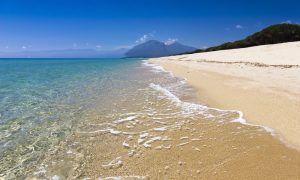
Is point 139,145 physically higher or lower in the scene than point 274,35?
lower

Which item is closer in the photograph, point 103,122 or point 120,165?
point 120,165

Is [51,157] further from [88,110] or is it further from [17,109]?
[17,109]

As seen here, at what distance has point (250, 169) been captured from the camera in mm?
4309

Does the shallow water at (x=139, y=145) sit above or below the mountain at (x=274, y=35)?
below

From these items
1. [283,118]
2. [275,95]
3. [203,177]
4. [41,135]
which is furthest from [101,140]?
[275,95]

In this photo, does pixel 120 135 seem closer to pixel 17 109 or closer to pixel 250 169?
pixel 250 169

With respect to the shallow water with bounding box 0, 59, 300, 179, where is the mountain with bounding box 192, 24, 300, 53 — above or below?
above

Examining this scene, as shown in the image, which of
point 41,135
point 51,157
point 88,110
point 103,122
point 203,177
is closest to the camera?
point 203,177

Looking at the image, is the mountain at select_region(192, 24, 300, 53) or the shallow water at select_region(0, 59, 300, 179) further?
the mountain at select_region(192, 24, 300, 53)

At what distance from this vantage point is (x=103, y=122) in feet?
25.6

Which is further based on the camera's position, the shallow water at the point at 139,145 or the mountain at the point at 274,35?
the mountain at the point at 274,35

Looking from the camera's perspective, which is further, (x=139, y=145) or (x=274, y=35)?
(x=274, y=35)

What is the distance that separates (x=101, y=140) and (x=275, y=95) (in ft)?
24.0

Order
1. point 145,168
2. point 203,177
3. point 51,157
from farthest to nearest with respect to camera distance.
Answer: point 51,157, point 145,168, point 203,177
